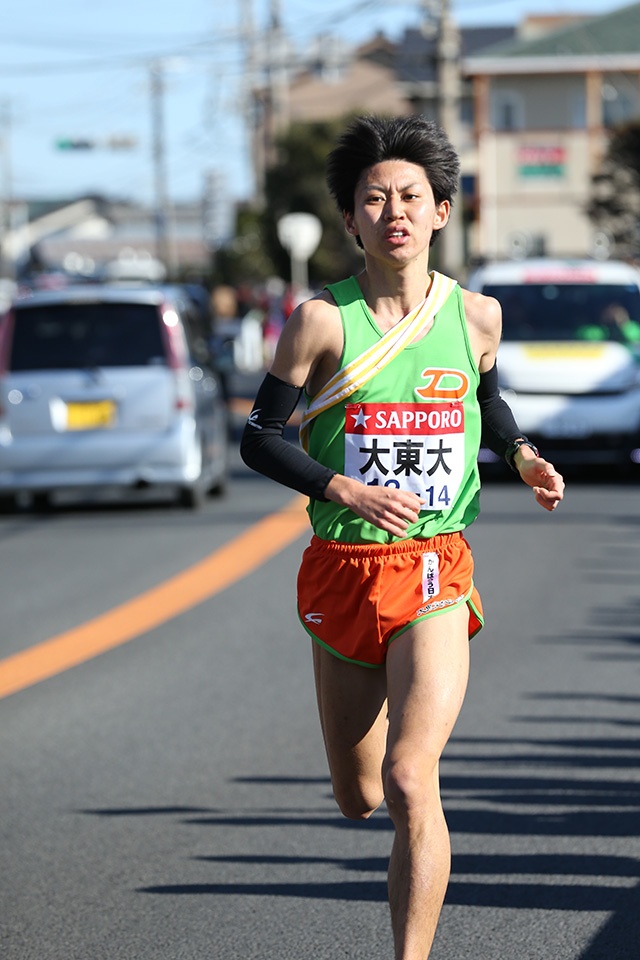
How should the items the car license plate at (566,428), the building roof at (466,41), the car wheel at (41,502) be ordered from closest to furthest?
the car license plate at (566,428) → the car wheel at (41,502) → the building roof at (466,41)

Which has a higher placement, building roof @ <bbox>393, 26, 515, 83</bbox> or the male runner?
building roof @ <bbox>393, 26, 515, 83</bbox>

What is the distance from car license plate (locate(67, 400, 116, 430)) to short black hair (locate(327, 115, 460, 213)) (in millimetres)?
10152

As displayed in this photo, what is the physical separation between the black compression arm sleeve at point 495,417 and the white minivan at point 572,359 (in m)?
10.7

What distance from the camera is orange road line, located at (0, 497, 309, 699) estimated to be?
8711 millimetres

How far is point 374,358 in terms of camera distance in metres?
4.20

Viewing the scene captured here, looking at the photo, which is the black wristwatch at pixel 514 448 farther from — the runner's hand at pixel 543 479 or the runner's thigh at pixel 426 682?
the runner's thigh at pixel 426 682

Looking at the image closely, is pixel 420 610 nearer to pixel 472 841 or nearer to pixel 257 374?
pixel 472 841

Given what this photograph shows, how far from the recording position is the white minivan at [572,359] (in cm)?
1561

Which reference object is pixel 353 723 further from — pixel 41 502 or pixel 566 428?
pixel 41 502

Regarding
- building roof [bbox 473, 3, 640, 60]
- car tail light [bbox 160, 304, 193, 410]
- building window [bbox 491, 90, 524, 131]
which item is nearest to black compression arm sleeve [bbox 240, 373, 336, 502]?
car tail light [bbox 160, 304, 193, 410]

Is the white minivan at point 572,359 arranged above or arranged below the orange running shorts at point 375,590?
below

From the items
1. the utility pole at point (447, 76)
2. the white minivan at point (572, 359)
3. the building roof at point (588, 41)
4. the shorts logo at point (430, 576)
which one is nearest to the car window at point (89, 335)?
the white minivan at point (572, 359)

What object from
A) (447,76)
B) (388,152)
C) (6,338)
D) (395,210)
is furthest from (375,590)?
(447,76)

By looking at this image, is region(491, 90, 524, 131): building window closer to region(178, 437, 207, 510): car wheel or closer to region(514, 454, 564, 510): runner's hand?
region(178, 437, 207, 510): car wheel
